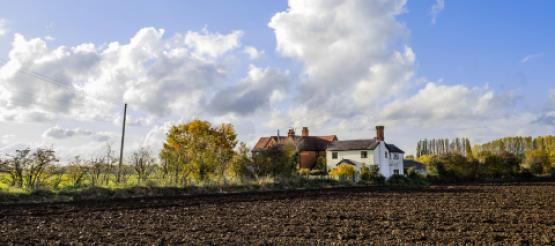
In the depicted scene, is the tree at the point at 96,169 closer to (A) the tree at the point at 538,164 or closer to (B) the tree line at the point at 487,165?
(B) the tree line at the point at 487,165

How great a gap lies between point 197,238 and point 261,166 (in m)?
25.3

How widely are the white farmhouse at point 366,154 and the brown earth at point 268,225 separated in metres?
34.2

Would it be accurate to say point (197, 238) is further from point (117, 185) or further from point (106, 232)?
point (117, 185)

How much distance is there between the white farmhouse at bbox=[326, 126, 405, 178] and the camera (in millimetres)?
51562

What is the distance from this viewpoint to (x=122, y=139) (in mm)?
30125

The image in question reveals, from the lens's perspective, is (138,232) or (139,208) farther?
(139,208)

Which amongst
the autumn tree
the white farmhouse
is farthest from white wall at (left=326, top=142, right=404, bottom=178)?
the autumn tree

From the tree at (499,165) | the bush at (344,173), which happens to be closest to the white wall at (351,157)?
the bush at (344,173)

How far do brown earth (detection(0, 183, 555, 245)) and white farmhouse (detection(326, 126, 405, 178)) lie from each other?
34.2m

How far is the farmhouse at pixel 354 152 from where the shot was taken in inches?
2040

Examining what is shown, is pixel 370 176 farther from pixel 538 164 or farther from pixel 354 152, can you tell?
pixel 538 164

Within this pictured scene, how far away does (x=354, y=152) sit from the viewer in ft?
173

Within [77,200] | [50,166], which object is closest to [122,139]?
[50,166]

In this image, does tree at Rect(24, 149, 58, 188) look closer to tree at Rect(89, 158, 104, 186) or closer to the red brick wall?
tree at Rect(89, 158, 104, 186)
